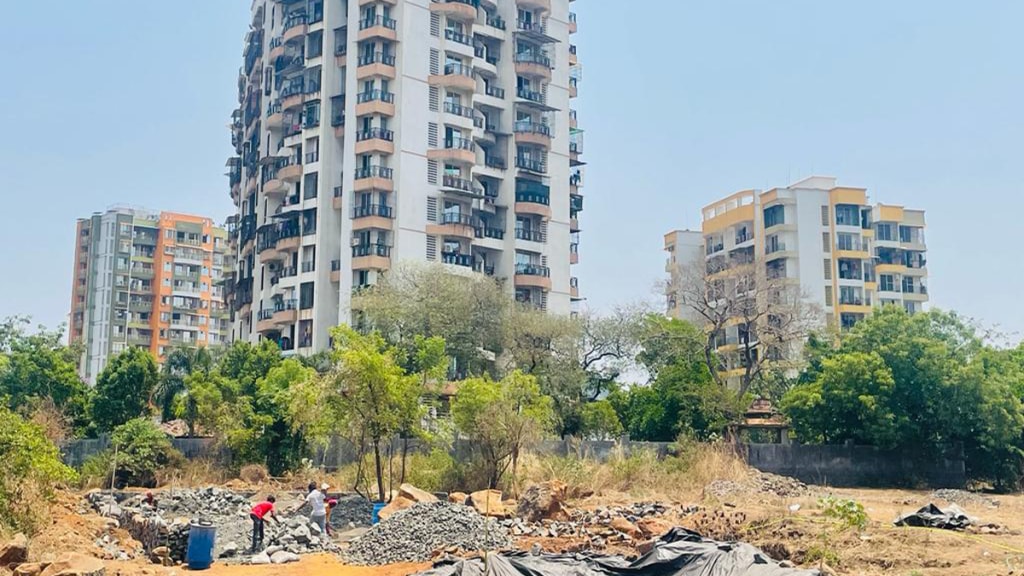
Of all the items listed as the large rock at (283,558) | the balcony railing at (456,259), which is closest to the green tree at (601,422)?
the balcony railing at (456,259)

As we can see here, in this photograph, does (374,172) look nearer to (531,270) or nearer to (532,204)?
(532,204)

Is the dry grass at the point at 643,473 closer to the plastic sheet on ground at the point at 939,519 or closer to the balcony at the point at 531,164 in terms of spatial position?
the plastic sheet on ground at the point at 939,519

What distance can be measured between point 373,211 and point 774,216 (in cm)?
3380

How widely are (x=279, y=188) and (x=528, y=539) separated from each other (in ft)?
146

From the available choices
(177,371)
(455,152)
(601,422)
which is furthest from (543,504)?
(455,152)

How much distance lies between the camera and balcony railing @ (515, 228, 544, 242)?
62.0m

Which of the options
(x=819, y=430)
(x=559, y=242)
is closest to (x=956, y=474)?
(x=819, y=430)

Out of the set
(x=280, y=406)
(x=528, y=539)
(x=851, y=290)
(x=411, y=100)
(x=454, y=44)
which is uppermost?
(x=454, y=44)

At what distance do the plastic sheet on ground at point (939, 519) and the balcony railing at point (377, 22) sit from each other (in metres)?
44.6

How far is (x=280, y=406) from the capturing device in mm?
36094

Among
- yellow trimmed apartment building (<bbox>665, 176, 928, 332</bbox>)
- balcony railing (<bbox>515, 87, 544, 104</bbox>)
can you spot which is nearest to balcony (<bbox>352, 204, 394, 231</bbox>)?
balcony railing (<bbox>515, 87, 544, 104</bbox>)

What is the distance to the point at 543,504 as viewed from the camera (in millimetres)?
25062

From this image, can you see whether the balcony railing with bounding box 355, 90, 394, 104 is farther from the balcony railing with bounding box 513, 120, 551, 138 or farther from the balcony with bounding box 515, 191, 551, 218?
the balcony with bounding box 515, 191, 551, 218

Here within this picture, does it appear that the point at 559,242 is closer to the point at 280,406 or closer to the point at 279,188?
the point at 279,188
